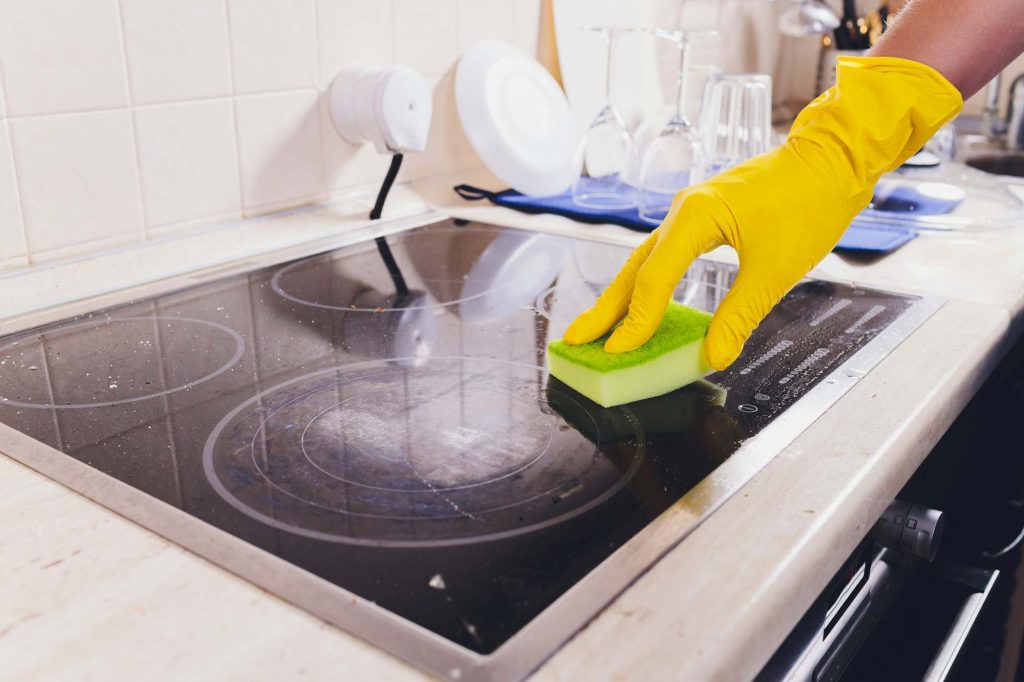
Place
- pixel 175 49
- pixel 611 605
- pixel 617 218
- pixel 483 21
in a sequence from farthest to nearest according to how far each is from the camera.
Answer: pixel 483 21 → pixel 617 218 → pixel 175 49 → pixel 611 605

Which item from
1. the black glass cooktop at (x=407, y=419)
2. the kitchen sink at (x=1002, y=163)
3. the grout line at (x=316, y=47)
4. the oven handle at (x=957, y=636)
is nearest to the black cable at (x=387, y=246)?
the black glass cooktop at (x=407, y=419)

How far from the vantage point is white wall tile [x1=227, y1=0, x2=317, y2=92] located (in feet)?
3.60

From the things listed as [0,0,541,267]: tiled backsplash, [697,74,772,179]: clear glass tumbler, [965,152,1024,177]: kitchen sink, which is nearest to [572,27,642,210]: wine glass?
[697,74,772,179]: clear glass tumbler

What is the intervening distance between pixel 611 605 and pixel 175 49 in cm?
84

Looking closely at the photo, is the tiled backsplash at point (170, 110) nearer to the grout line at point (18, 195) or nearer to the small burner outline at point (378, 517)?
the grout line at point (18, 195)

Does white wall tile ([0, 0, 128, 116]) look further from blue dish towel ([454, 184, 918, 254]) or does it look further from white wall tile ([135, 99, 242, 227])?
blue dish towel ([454, 184, 918, 254])

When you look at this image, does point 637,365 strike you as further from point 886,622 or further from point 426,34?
point 426,34

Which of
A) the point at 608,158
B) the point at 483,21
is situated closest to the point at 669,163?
the point at 608,158

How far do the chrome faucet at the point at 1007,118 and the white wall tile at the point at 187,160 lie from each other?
1543 mm

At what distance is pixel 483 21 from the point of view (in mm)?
1432

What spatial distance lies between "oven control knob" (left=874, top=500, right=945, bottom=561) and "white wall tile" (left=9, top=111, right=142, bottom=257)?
32.4 inches

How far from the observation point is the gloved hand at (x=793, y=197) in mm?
762

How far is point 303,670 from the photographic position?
417mm

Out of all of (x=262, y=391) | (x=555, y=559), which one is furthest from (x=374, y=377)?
(x=555, y=559)
